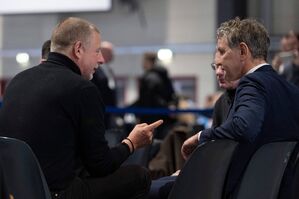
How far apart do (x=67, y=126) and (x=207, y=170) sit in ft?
1.81

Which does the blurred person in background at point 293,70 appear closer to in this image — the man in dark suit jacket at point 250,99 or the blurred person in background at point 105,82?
the blurred person in background at point 105,82

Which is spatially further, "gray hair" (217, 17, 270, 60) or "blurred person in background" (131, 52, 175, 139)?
"blurred person in background" (131, 52, 175, 139)

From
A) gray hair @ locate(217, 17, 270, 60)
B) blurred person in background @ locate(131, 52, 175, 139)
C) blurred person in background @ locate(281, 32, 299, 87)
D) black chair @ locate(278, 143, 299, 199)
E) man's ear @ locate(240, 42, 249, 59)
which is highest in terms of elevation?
gray hair @ locate(217, 17, 270, 60)

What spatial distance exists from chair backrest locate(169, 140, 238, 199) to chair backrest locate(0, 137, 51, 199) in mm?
486

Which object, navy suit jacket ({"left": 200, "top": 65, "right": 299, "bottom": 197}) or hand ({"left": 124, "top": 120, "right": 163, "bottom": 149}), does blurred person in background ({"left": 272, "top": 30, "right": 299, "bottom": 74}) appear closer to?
hand ({"left": 124, "top": 120, "right": 163, "bottom": 149})

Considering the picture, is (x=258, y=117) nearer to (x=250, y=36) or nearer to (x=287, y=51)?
(x=250, y=36)

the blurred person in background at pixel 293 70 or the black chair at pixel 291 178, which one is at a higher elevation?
the black chair at pixel 291 178

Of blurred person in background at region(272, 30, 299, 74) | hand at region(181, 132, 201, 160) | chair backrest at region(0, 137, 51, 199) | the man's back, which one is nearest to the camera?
chair backrest at region(0, 137, 51, 199)

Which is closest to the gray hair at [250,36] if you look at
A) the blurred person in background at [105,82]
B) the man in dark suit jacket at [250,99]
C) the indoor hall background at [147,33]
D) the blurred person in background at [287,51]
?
the man in dark suit jacket at [250,99]

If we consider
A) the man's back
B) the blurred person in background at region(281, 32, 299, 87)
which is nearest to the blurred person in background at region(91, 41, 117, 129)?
the blurred person in background at region(281, 32, 299, 87)

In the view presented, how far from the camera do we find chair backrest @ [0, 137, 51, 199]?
230cm

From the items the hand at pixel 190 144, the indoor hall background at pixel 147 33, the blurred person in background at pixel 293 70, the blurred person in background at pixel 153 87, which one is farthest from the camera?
the indoor hall background at pixel 147 33

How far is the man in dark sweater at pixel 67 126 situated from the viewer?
2594mm

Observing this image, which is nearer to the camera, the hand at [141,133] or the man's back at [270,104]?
the man's back at [270,104]
